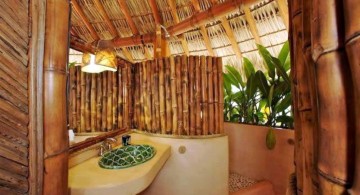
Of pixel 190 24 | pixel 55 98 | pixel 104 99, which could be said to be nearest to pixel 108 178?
pixel 55 98

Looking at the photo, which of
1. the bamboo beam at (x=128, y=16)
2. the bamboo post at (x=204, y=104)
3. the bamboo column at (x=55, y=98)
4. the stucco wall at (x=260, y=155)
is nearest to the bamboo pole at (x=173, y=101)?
the bamboo post at (x=204, y=104)

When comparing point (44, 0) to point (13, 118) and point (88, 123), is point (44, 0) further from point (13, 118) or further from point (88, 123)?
point (88, 123)

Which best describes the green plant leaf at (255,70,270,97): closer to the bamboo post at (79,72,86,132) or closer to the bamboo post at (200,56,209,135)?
the bamboo post at (200,56,209,135)

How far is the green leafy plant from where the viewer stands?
1.95 m

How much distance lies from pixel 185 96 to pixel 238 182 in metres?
1.25

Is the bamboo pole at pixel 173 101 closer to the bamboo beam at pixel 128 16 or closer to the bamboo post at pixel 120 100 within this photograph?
the bamboo post at pixel 120 100

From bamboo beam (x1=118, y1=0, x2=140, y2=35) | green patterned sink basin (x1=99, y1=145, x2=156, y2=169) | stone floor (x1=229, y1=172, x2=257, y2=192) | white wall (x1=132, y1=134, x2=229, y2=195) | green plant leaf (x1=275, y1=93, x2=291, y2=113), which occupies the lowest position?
stone floor (x1=229, y1=172, x2=257, y2=192)

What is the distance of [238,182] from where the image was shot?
222 centimetres

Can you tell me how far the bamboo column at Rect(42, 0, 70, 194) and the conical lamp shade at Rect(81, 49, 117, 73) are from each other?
0.70 metres

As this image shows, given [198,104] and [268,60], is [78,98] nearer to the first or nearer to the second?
[198,104]

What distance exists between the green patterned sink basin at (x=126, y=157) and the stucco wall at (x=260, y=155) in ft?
4.26

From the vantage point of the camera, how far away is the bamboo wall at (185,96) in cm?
185

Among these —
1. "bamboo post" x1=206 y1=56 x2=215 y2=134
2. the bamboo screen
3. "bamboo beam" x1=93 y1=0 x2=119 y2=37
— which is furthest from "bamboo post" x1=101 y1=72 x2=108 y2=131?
"bamboo beam" x1=93 y1=0 x2=119 y2=37

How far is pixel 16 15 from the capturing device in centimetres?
56
